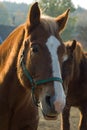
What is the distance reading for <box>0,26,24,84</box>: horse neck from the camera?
12.4 feet

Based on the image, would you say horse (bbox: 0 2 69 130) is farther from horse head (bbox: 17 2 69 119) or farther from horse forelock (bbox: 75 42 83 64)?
horse forelock (bbox: 75 42 83 64)

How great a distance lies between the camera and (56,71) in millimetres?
3195

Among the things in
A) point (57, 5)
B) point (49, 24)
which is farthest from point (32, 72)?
point (57, 5)

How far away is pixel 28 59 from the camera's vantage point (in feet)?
11.3

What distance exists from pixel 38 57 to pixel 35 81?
0.23 meters

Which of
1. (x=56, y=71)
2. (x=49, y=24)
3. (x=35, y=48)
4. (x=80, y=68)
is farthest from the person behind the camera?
(x=80, y=68)

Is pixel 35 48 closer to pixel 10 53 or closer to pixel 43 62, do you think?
pixel 43 62

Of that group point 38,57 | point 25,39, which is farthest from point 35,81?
point 25,39

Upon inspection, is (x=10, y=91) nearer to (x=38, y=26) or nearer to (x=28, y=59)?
(x=28, y=59)

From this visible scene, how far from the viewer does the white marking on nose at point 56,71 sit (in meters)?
3.07

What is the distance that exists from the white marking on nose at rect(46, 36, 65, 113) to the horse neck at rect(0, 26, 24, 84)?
0.53 m

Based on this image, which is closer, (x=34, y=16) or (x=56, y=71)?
(x=56, y=71)

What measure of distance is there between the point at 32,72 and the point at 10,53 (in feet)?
2.01

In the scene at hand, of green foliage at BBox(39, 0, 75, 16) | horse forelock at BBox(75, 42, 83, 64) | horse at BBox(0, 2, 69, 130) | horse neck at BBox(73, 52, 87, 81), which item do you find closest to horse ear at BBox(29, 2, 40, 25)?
horse at BBox(0, 2, 69, 130)
